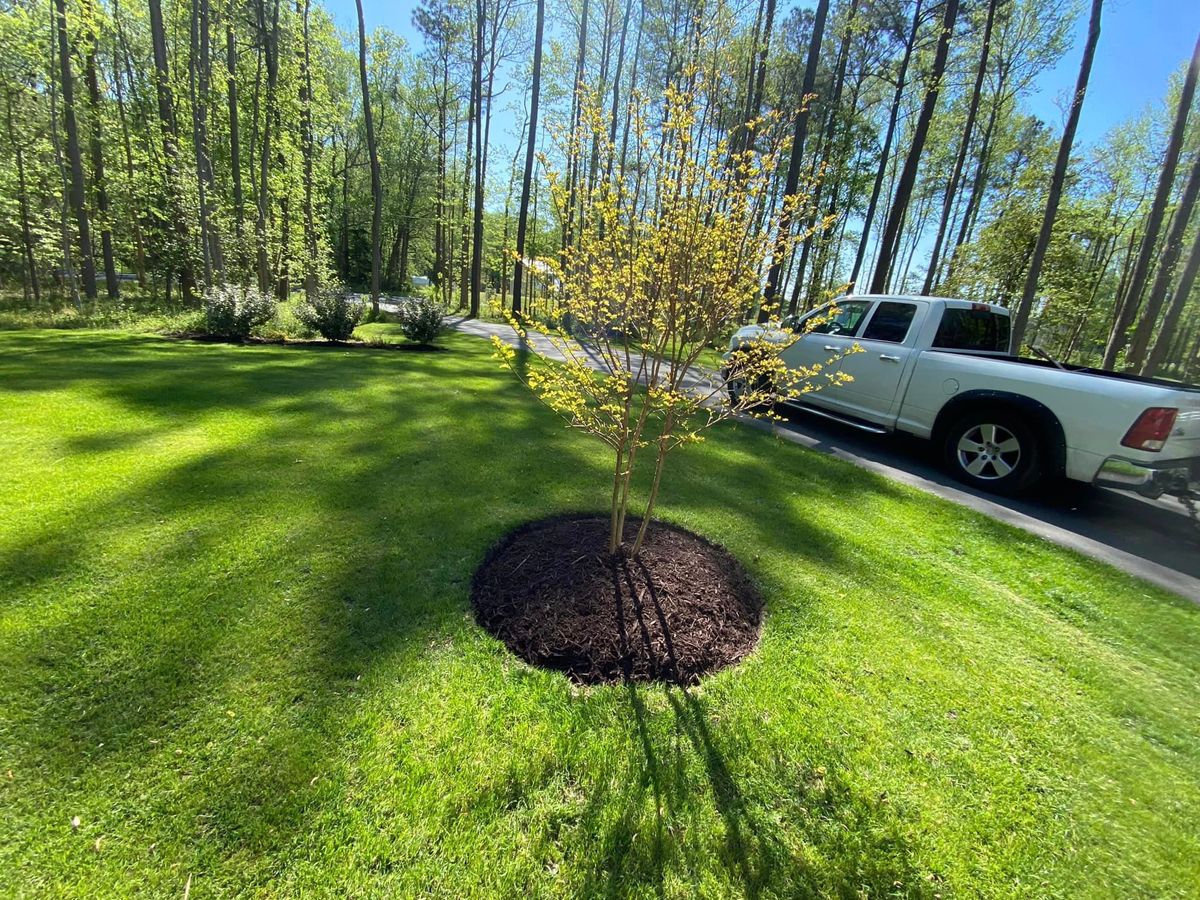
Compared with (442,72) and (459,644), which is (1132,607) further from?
(442,72)

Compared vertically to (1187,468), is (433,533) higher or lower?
lower

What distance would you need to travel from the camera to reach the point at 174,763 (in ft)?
5.61

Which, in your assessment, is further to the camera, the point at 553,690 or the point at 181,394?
the point at 181,394

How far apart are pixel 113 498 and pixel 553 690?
3.44m

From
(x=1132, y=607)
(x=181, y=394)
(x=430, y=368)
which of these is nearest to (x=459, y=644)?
(x=1132, y=607)

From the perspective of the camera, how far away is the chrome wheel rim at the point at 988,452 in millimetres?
4852

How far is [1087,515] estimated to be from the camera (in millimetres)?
4633

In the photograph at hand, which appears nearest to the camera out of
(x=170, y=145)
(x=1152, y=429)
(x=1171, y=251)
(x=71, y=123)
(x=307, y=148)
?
(x=1152, y=429)

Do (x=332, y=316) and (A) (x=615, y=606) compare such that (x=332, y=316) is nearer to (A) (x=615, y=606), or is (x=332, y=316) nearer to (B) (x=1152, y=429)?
(A) (x=615, y=606)

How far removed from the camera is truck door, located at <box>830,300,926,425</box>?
18.7 ft

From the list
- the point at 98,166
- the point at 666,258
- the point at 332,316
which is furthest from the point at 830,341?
the point at 98,166

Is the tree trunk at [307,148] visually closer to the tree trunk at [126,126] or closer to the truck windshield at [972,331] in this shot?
the tree trunk at [126,126]

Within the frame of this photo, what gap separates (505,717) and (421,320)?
11.2 meters

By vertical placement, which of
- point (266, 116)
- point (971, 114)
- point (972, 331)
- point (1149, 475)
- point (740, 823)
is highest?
point (971, 114)
